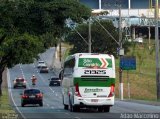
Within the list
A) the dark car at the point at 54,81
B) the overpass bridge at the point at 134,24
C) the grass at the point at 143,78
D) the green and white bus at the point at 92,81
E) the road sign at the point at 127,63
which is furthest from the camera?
the overpass bridge at the point at 134,24

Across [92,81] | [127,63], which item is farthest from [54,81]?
[92,81]

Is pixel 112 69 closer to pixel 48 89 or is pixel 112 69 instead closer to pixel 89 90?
pixel 89 90

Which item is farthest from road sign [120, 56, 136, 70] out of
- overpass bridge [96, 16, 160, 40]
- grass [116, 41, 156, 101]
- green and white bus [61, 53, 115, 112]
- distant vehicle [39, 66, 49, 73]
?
overpass bridge [96, 16, 160, 40]

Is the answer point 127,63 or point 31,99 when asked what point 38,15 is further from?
point 127,63

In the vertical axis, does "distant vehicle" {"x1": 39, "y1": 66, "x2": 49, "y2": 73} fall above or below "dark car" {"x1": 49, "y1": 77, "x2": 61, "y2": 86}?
below

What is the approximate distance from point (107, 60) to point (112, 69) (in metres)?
0.63

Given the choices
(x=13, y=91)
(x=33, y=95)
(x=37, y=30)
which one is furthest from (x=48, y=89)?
(x=37, y=30)

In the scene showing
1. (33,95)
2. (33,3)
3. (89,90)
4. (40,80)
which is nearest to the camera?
(33,3)

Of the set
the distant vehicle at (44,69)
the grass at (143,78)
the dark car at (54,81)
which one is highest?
the grass at (143,78)

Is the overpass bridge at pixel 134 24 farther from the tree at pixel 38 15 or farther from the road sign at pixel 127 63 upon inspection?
the tree at pixel 38 15

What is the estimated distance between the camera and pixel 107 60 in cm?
3581

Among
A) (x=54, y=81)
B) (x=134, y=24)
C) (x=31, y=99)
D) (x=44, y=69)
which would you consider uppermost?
(x=134, y=24)

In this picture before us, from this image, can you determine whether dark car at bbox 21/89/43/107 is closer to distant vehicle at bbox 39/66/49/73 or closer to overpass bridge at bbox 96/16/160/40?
distant vehicle at bbox 39/66/49/73

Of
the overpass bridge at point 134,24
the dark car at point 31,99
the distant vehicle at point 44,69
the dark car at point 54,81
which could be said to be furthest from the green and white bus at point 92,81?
the overpass bridge at point 134,24
